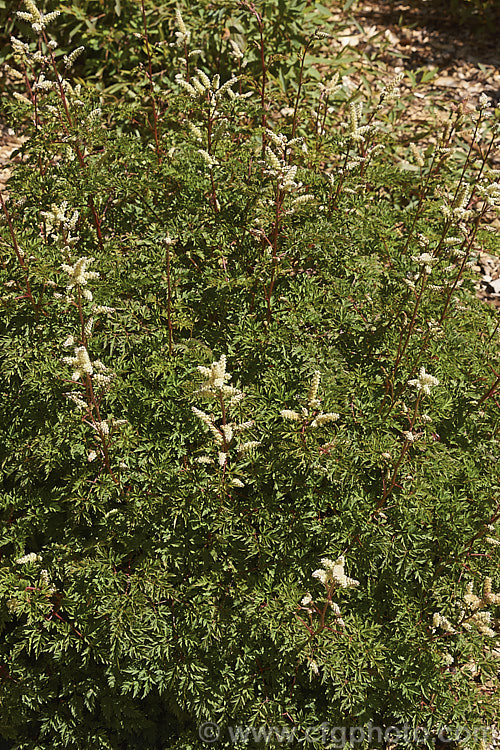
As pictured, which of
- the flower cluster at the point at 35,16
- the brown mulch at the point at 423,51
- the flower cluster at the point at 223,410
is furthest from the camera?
the brown mulch at the point at 423,51

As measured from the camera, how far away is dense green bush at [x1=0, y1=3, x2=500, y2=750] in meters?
2.63

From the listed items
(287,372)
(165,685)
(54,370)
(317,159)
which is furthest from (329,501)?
(317,159)

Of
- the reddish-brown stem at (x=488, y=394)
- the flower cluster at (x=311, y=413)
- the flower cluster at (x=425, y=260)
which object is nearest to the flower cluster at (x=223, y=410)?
the flower cluster at (x=311, y=413)

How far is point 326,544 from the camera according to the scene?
2.75 metres

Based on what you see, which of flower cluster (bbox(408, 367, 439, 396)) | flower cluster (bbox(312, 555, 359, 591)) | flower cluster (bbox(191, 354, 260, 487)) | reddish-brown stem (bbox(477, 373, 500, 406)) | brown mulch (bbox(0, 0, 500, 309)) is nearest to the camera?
flower cluster (bbox(312, 555, 359, 591))

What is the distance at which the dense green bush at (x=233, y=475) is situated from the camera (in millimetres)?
2631

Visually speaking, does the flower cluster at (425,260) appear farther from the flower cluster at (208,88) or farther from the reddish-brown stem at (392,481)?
the flower cluster at (208,88)

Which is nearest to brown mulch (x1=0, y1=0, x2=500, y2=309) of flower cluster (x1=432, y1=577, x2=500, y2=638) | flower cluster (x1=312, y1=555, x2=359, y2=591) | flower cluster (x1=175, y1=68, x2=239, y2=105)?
flower cluster (x1=175, y1=68, x2=239, y2=105)

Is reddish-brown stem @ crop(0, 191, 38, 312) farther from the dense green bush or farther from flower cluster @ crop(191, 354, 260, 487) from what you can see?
flower cluster @ crop(191, 354, 260, 487)

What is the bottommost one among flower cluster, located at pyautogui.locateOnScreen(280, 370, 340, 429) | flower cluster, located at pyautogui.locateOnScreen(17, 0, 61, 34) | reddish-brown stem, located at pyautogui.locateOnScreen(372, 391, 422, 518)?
reddish-brown stem, located at pyautogui.locateOnScreen(372, 391, 422, 518)

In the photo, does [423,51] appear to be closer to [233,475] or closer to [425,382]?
[425,382]

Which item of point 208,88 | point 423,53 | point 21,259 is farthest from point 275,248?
point 423,53

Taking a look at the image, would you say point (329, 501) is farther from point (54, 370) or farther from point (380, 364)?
point (54, 370)

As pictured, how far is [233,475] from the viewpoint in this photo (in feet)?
9.29
